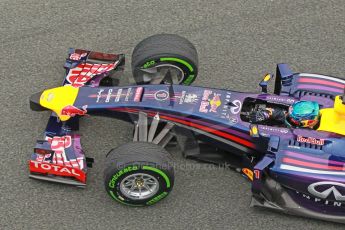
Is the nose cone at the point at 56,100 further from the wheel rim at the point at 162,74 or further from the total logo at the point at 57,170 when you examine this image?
the wheel rim at the point at 162,74

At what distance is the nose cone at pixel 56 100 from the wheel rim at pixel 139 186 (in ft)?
3.46

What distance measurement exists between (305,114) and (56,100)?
263 centimetres

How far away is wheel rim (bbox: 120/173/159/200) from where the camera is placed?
580cm

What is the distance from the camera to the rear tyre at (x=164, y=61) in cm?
660

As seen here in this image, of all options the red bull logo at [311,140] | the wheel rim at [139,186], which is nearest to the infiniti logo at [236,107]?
the red bull logo at [311,140]

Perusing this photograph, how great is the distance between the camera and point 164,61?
260 inches

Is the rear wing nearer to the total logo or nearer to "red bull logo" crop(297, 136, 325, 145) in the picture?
the total logo

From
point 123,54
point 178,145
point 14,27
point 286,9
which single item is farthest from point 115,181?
point 286,9

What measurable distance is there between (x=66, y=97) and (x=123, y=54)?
1.24m

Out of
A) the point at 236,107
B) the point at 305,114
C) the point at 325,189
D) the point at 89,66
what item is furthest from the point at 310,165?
the point at 89,66

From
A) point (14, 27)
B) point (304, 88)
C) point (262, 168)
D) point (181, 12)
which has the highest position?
point (181, 12)

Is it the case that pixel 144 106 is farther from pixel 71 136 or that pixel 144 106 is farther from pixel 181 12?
pixel 181 12

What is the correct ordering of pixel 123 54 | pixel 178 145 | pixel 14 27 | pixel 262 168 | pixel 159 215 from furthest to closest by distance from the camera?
pixel 14 27, pixel 123 54, pixel 178 145, pixel 159 215, pixel 262 168

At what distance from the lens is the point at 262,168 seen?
5527mm
